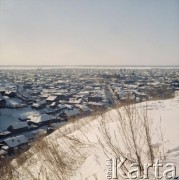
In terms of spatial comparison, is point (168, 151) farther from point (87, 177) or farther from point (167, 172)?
point (87, 177)

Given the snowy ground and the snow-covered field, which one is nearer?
the snow-covered field

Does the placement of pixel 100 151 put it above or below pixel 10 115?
above

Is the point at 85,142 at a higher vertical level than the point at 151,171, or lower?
lower

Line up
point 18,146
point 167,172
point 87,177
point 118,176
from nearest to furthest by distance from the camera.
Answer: point 167,172 → point 118,176 → point 87,177 → point 18,146

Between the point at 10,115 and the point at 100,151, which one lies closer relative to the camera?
the point at 100,151

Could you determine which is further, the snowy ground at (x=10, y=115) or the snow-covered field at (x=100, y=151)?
the snowy ground at (x=10, y=115)

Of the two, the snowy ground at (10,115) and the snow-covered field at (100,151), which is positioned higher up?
the snow-covered field at (100,151)

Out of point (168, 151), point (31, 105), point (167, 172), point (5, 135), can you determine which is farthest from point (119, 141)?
point (31, 105)

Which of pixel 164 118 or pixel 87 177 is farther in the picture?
pixel 164 118

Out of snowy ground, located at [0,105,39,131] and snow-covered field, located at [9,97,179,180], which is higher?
snow-covered field, located at [9,97,179,180]

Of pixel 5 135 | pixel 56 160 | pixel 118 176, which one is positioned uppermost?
pixel 118 176

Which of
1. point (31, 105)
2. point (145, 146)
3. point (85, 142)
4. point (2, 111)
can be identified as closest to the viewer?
point (145, 146)
